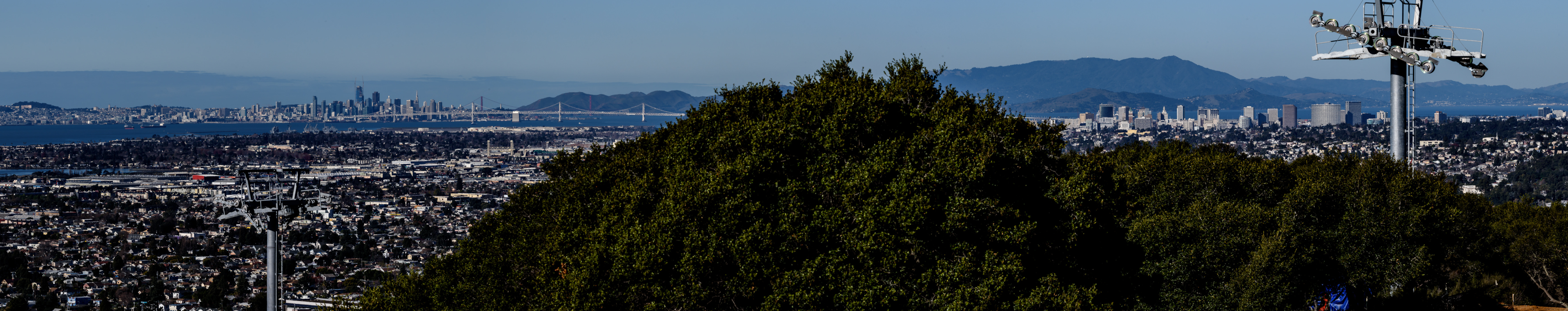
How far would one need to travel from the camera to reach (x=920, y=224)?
37.9 ft

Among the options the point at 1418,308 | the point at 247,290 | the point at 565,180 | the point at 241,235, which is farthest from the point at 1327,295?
the point at 241,235

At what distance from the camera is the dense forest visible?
1169 centimetres

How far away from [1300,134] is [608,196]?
113 meters

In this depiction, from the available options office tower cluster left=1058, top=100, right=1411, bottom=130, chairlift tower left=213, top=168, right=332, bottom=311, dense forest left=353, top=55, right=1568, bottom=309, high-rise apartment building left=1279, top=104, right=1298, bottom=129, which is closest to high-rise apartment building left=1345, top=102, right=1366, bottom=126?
office tower cluster left=1058, top=100, right=1411, bottom=130

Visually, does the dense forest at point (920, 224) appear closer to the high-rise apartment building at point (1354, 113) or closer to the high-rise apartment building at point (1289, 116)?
the high-rise apartment building at point (1354, 113)

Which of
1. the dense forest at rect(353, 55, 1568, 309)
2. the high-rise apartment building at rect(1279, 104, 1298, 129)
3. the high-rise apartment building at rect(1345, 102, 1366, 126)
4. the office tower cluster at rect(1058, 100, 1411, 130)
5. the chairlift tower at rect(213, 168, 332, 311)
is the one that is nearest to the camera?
the dense forest at rect(353, 55, 1568, 309)

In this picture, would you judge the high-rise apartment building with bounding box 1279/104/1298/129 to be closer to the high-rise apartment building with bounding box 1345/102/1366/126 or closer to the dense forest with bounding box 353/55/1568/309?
the high-rise apartment building with bounding box 1345/102/1366/126

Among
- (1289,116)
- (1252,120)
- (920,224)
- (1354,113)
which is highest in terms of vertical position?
(1354,113)

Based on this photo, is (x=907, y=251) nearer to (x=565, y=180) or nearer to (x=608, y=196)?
(x=608, y=196)

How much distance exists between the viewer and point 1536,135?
77.9m

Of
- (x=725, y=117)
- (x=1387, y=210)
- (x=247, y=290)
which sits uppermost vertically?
(x=725, y=117)

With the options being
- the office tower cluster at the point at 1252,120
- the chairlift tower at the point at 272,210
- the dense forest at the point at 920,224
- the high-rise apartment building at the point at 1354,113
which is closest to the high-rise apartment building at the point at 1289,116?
the office tower cluster at the point at 1252,120

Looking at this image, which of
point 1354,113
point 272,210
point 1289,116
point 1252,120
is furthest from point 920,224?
point 1252,120

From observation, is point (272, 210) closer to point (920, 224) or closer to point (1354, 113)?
point (920, 224)
